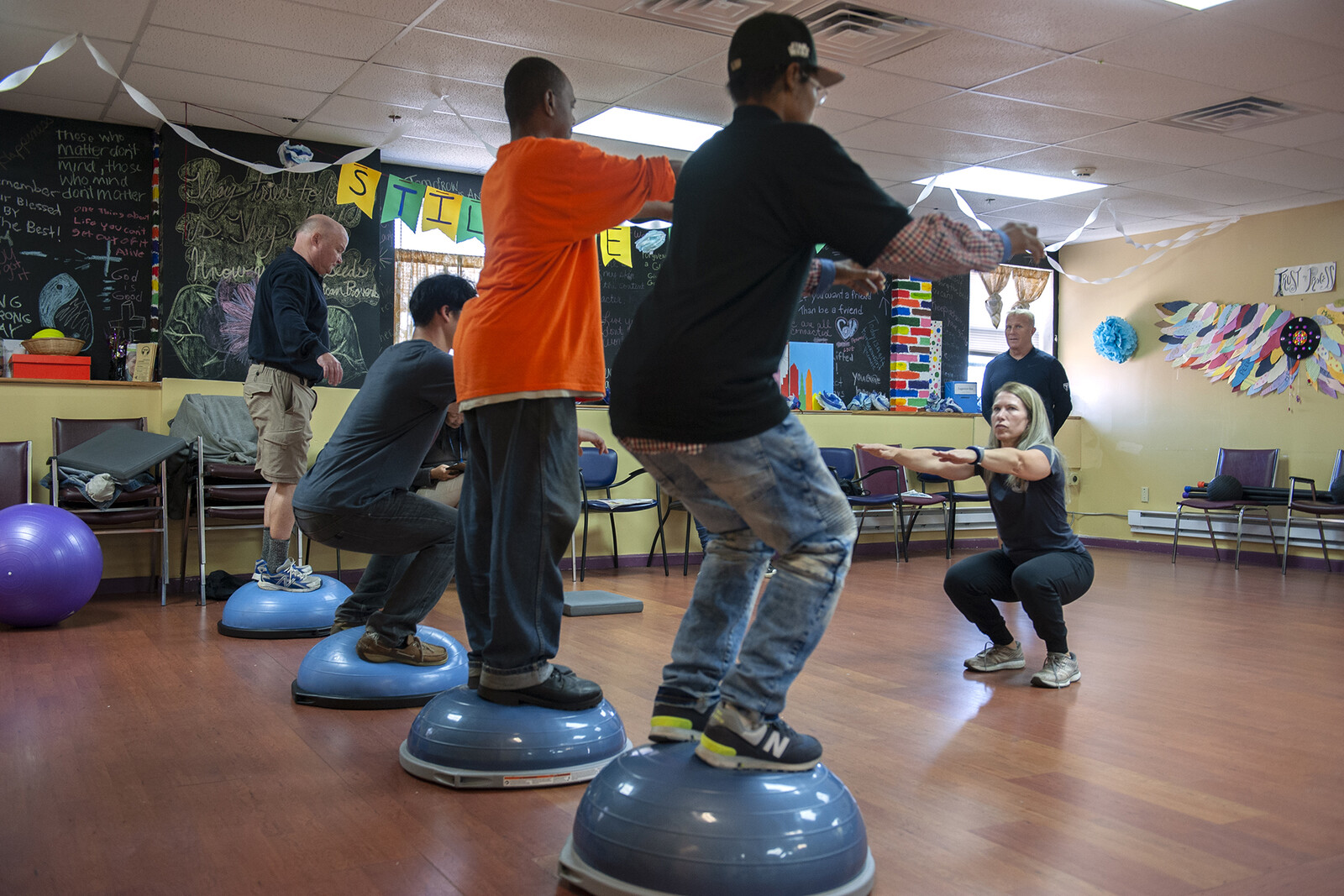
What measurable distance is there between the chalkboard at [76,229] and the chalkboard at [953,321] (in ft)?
20.8

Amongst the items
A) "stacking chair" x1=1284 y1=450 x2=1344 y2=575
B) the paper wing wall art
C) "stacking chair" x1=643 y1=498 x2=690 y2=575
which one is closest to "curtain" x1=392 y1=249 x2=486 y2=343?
"stacking chair" x1=643 y1=498 x2=690 y2=575

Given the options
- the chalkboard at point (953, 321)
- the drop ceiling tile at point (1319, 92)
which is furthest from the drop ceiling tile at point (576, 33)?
the chalkboard at point (953, 321)

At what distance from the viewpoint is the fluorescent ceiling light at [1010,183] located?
7.32 metres

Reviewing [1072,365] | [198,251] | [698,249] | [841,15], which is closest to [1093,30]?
[841,15]

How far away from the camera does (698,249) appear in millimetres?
1782

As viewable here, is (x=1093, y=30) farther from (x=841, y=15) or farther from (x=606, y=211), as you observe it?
(x=606, y=211)

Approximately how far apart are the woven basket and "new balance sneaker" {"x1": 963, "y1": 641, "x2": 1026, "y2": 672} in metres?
5.02

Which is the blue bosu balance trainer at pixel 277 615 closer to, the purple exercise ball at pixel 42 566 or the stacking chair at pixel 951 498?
the purple exercise ball at pixel 42 566

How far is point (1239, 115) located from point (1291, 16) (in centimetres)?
148

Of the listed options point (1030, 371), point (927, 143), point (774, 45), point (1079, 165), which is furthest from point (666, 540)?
point (774, 45)

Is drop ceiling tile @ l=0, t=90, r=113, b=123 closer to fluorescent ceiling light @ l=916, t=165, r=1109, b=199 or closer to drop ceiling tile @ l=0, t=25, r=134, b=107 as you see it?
drop ceiling tile @ l=0, t=25, r=134, b=107

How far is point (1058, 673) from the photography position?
363cm

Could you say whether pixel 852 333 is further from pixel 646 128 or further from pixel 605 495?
pixel 646 128

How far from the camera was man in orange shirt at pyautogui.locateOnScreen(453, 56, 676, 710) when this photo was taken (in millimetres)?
2307
